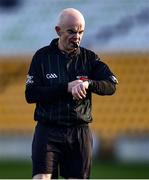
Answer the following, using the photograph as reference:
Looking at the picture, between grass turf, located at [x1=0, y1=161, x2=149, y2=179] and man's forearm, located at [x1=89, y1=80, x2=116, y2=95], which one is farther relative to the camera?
grass turf, located at [x1=0, y1=161, x2=149, y2=179]

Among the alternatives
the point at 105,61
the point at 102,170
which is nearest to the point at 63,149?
the point at 102,170

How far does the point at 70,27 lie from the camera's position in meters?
5.10

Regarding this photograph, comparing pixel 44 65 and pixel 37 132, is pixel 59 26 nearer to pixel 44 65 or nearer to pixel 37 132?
pixel 44 65

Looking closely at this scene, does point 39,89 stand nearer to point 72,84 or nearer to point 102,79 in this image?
point 72,84

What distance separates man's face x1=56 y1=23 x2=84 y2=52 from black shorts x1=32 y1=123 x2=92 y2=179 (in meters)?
0.54

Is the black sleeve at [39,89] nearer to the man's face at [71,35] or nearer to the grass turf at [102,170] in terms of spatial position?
the man's face at [71,35]

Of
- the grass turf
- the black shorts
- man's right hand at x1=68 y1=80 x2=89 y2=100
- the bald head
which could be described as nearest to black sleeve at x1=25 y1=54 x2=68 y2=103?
man's right hand at x1=68 y1=80 x2=89 y2=100

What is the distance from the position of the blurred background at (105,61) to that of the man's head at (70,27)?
710 cm

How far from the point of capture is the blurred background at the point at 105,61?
12461mm

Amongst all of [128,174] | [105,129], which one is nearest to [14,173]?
[128,174]

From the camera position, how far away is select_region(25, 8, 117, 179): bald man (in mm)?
5129

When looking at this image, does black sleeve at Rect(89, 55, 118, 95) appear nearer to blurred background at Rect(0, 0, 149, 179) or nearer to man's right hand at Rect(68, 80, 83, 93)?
man's right hand at Rect(68, 80, 83, 93)

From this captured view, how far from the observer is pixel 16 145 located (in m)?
12.7

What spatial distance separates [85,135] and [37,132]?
32 cm
